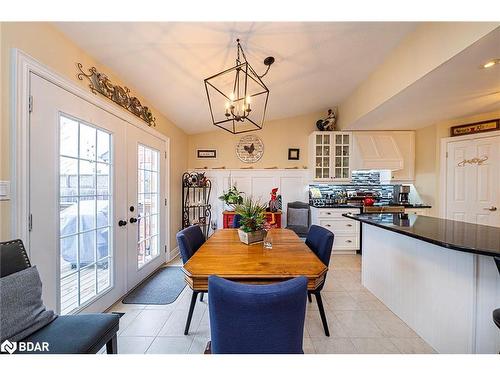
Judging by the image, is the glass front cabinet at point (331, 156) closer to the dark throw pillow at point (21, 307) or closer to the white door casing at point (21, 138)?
the white door casing at point (21, 138)

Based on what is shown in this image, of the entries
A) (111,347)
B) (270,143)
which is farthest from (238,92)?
(270,143)

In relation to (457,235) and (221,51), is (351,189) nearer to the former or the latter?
(457,235)

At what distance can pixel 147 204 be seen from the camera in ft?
9.92

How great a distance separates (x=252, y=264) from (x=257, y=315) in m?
0.54

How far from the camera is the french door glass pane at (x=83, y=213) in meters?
1.75

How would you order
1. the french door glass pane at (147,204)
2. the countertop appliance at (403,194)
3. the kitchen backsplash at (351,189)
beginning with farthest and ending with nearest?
the kitchen backsplash at (351,189) → the countertop appliance at (403,194) → the french door glass pane at (147,204)

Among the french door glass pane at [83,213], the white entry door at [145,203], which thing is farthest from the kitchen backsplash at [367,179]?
the french door glass pane at [83,213]

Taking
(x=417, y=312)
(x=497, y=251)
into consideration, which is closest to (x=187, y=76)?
(x=497, y=251)

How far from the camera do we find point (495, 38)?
1521 mm

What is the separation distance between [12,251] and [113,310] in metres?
1.35

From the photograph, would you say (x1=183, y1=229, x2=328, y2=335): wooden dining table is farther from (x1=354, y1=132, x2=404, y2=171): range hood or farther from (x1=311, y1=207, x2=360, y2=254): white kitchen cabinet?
(x1=354, y1=132, x2=404, y2=171): range hood

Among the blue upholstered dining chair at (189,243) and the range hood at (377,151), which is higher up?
the range hood at (377,151)

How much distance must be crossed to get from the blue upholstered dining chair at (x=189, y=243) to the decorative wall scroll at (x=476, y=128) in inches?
173
